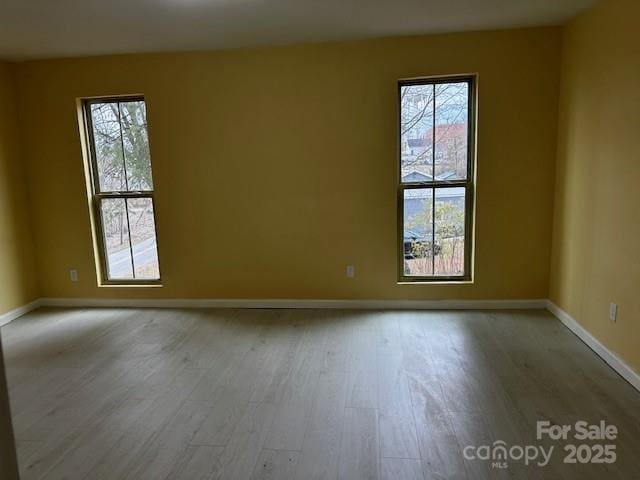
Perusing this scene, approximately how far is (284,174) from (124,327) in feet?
6.61

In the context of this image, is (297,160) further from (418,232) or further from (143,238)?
(143,238)

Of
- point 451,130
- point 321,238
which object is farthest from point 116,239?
point 451,130

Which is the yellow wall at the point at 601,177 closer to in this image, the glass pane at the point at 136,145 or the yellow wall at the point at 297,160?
the yellow wall at the point at 297,160

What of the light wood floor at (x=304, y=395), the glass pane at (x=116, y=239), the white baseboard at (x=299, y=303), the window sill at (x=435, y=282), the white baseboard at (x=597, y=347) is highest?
the glass pane at (x=116, y=239)

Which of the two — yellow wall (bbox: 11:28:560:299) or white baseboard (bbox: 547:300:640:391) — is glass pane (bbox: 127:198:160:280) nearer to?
yellow wall (bbox: 11:28:560:299)

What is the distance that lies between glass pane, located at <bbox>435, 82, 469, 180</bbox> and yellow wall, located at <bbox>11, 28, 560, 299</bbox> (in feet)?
0.53

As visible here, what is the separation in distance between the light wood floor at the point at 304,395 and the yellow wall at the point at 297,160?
1.75 feet

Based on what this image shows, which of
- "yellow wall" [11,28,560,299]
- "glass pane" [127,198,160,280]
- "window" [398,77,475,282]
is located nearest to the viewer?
"yellow wall" [11,28,560,299]

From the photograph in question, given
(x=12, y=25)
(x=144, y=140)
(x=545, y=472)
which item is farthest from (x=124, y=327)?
(x=545, y=472)

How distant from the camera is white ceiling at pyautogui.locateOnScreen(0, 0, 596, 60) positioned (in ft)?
9.23

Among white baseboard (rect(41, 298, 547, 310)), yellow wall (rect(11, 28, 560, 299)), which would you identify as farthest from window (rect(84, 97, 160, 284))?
white baseboard (rect(41, 298, 547, 310))

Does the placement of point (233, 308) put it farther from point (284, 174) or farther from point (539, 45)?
point (539, 45)

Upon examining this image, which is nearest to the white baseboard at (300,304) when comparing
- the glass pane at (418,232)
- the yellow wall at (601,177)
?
the yellow wall at (601,177)

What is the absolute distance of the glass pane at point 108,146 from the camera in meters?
4.20
